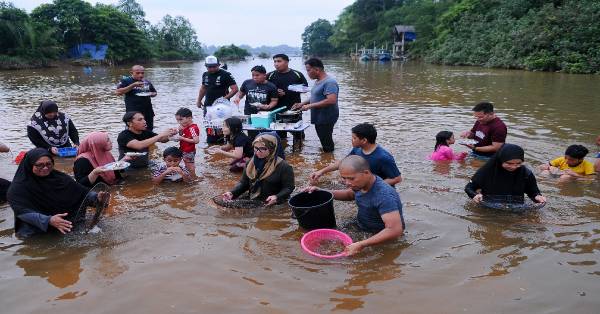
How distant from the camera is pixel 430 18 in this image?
202ft

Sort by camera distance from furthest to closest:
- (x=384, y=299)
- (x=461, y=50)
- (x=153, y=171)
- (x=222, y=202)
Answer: (x=461, y=50)
(x=153, y=171)
(x=222, y=202)
(x=384, y=299)

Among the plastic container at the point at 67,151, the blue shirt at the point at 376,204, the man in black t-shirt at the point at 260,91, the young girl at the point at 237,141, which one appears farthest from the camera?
the man in black t-shirt at the point at 260,91

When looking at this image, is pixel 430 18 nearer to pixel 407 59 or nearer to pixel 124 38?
pixel 407 59

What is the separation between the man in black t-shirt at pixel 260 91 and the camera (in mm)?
8469

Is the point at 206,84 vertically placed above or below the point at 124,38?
below

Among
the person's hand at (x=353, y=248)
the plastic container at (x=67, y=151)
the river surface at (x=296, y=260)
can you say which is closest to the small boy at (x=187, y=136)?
the river surface at (x=296, y=260)

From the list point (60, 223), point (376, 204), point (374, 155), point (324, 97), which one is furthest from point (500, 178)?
point (60, 223)

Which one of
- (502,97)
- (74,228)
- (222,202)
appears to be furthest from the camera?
(502,97)

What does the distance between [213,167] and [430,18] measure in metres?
60.9

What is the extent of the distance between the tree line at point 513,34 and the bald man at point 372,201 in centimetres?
2923

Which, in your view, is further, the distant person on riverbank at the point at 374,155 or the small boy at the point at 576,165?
the small boy at the point at 576,165

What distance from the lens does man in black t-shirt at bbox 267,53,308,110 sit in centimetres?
854

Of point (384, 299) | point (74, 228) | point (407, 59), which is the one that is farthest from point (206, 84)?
point (407, 59)

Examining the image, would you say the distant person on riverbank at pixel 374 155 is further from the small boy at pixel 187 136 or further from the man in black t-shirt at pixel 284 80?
the man in black t-shirt at pixel 284 80
